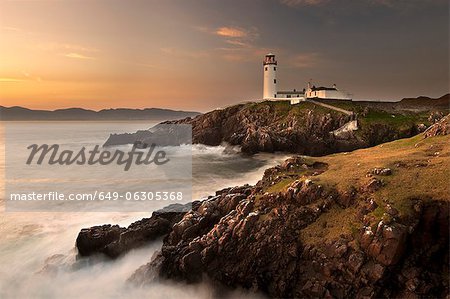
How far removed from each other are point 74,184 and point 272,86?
67.5 metres

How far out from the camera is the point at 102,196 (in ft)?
129

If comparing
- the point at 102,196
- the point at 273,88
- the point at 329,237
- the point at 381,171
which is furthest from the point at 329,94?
the point at 329,237

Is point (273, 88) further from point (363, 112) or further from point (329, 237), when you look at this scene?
point (329, 237)

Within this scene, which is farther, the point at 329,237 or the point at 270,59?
the point at 270,59

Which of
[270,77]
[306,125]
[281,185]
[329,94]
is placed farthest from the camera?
[270,77]

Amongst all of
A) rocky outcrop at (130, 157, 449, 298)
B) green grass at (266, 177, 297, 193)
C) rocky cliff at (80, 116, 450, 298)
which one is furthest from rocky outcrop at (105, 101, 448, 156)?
rocky outcrop at (130, 157, 449, 298)

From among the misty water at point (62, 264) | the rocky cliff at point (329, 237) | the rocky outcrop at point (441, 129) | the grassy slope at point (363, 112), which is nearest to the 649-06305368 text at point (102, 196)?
the misty water at point (62, 264)

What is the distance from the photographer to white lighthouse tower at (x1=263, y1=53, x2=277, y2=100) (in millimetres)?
98812

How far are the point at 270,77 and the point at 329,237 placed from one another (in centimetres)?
8549

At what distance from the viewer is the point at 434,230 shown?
17109 mm

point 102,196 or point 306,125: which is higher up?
point 306,125

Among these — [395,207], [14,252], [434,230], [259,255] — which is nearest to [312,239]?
[259,255]

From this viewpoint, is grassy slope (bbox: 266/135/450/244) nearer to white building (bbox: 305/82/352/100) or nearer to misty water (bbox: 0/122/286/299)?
misty water (bbox: 0/122/286/299)

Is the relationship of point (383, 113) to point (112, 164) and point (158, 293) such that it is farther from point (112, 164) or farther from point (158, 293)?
point (158, 293)
